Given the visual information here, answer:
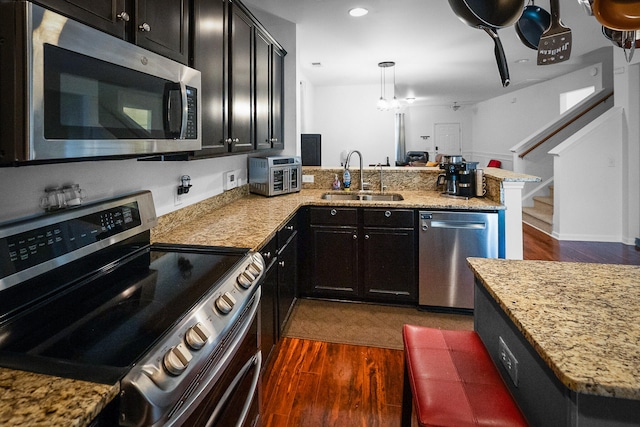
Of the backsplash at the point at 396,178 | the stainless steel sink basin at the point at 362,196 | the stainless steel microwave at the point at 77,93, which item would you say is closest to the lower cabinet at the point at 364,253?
the stainless steel sink basin at the point at 362,196

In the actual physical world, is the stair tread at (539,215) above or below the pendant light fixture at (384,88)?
below

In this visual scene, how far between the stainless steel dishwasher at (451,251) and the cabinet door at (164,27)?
203 cm

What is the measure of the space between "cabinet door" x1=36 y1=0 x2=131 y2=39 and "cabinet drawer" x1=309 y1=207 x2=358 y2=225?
2.05m

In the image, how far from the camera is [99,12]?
3.56 ft

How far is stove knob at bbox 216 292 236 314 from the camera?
113cm

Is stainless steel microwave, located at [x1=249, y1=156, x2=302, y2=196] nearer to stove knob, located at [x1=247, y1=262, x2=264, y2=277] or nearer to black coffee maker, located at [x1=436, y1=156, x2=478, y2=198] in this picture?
black coffee maker, located at [x1=436, y1=156, x2=478, y2=198]

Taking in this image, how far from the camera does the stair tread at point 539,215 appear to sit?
18.4 ft

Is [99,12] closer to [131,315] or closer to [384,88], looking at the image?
[131,315]

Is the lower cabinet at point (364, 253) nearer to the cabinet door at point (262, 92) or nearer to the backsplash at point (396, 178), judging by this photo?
the cabinet door at point (262, 92)

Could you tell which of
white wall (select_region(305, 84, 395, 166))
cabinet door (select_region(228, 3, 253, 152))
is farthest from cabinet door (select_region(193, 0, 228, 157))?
white wall (select_region(305, 84, 395, 166))

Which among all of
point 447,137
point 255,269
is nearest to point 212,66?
point 255,269

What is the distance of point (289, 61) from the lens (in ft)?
12.3

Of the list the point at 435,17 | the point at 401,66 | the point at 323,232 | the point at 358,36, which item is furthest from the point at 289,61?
the point at 401,66

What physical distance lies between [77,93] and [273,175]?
7.55ft
